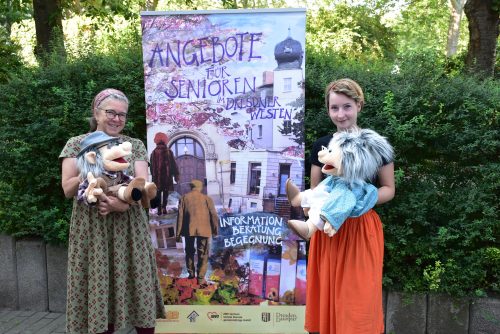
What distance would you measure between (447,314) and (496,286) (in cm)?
41

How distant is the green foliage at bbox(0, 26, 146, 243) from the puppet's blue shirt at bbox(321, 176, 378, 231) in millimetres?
2159

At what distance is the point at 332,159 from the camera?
7.72 ft

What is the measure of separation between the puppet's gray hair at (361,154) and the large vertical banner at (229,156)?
96 cm

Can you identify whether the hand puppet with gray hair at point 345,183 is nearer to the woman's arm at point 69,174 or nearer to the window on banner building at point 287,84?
the window on banner building at point 287,84

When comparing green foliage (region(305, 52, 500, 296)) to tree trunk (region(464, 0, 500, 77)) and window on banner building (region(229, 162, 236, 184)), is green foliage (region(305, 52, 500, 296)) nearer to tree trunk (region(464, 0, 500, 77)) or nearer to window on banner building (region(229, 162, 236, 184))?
window on banner building (region(229, 162, 236, 184))

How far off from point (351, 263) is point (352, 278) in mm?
77

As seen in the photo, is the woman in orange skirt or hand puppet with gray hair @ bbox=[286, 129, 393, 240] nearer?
hand puppet with gray hair @ bbox=[286, 129, 393, 240]

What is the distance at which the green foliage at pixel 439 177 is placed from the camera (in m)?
3.38

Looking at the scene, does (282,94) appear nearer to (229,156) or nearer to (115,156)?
(229,156)

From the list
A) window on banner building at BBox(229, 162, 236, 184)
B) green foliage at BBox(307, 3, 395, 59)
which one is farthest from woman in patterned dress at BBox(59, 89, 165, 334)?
green foliage at BBox(307, 3, 395, 59)

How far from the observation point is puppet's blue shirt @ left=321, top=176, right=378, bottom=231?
2.28 m

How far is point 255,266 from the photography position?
3496mm

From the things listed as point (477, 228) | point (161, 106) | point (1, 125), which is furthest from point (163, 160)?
point (477, 228)

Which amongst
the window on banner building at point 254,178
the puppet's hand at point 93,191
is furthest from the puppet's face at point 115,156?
the window on banner building at point 254,178
